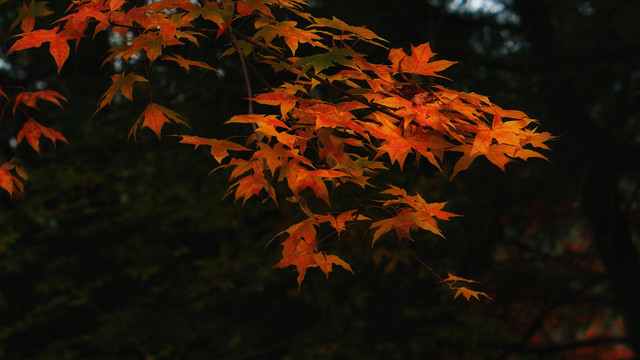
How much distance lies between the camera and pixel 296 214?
245 inches

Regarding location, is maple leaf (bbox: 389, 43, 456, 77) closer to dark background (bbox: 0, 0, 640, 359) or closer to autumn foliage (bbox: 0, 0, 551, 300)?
autumn foliage (bbox: 0, 0, 551, 300)

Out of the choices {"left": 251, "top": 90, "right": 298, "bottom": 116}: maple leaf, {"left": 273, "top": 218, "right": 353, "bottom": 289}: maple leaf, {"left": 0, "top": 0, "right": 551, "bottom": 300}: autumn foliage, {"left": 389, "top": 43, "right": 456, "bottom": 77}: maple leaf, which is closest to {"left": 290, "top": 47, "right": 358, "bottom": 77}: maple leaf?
{"left": 0, "top": 0, "right": 551, "bottom": 300}: autumn foliage

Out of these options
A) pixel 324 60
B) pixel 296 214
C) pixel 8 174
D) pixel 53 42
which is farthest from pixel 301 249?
pixel 296 214

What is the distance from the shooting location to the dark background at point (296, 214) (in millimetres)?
6062

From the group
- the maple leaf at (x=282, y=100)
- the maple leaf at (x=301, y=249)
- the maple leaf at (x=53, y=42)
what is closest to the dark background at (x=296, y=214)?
the maple leaf at (x=53, y=42)

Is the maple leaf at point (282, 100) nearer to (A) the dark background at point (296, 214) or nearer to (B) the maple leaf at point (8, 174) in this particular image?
(B) the maple leaf at point (8, 174)

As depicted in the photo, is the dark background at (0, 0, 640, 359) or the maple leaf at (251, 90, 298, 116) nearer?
the maple leaf at (251, 90, 298, 116)

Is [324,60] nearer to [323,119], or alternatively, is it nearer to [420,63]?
[323,119]

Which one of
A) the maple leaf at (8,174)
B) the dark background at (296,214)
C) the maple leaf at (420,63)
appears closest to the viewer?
the maple leaf at (420,63)

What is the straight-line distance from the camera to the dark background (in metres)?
6.06

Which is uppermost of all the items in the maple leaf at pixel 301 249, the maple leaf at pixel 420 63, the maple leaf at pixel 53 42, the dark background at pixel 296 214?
the maple leaf at pixel 420 63

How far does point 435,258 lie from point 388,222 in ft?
14.6

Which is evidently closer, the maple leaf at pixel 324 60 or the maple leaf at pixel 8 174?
the maple leaf at pixel 324 60

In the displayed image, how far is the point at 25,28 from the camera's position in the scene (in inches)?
105
